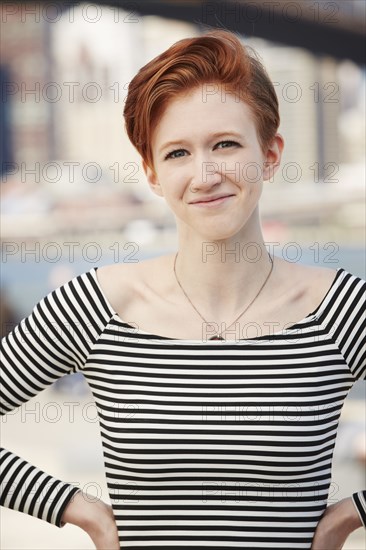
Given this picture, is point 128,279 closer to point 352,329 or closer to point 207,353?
point 207,353

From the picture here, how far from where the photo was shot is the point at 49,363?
141cm

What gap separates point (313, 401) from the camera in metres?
1.33

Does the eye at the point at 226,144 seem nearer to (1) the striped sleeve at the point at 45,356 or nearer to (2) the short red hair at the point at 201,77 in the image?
(2) the short red hair at the point at 201,77

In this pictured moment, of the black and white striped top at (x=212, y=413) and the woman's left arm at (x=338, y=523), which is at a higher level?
the black and white striped top at (x=212, y=413)

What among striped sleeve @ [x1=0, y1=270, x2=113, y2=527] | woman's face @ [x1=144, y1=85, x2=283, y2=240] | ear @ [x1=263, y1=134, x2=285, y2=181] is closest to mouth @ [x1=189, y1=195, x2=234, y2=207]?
woman's face @ [x1=144, y1=85, x2=283, y2=240]

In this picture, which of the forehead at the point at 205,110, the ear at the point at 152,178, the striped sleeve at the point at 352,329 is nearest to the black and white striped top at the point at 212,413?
the striped sleeve at the point at 352,329

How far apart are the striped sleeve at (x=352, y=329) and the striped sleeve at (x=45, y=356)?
325 millimetres

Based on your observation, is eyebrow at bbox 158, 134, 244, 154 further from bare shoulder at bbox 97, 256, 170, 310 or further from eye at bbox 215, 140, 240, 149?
bare shoulder at bbox 97, 256, 170, 310

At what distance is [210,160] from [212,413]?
350 mm

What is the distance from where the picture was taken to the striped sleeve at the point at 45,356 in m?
1.38

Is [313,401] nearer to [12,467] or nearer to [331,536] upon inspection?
[331,536]

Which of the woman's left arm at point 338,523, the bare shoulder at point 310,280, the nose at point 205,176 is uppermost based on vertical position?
the nose at point 205,176

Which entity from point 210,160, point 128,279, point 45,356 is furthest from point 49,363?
point 210,160

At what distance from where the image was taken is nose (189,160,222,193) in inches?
50.5
